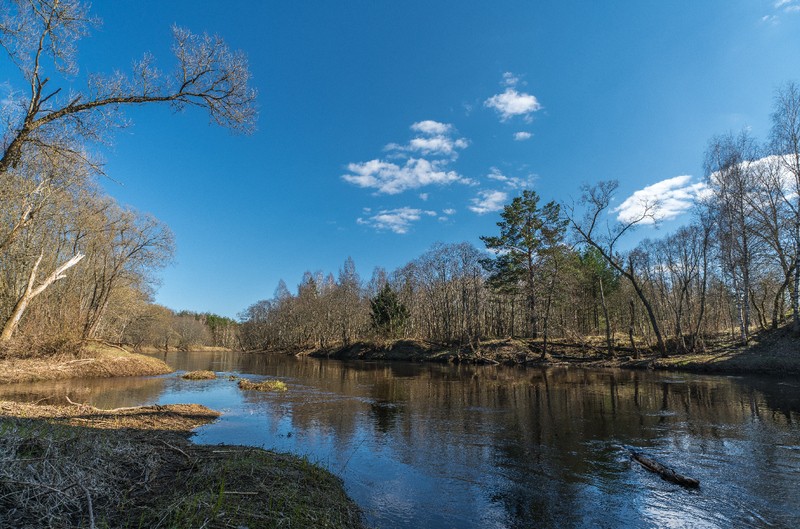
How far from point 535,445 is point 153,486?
358 inches

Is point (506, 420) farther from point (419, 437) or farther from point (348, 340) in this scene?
point (348, 340)

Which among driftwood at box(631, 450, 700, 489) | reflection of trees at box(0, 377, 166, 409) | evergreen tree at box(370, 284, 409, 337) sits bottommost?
reflection of trees at box(0, 377, 166, 409)

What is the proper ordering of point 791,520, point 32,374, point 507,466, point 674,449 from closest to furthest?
point 791,520
point 507,466
point 674,449
point 32,374

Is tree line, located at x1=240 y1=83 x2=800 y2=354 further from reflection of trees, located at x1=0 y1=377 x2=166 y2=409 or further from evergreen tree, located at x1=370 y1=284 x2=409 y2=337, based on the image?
reflection of trees, located at x1=0 y1=377 x2=166 y2=409

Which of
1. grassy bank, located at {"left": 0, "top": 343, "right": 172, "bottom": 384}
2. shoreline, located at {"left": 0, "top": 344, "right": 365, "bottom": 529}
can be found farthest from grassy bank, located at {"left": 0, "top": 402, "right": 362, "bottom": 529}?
grassy bank, located at {"left": 0, "top": 343, "right": 172, "bottom": 384}

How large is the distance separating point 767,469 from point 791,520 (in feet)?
9.72

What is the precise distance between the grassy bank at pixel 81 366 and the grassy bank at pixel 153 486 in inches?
867

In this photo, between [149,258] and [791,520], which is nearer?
[791,520]

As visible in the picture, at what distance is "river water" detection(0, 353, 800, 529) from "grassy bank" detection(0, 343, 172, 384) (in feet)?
9.73

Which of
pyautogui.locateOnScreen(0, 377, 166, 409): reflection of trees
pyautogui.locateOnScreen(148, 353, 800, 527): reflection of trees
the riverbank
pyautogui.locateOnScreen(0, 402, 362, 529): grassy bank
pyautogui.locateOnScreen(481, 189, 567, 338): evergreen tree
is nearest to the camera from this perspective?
pyautogui.locateOnScreen(0, 402, 362, 529): grassy bank

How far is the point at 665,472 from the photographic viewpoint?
26.8 ft

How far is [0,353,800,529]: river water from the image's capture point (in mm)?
6832

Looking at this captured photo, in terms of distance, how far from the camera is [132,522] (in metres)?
4.15

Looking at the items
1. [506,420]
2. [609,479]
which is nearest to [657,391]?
[506,420]
